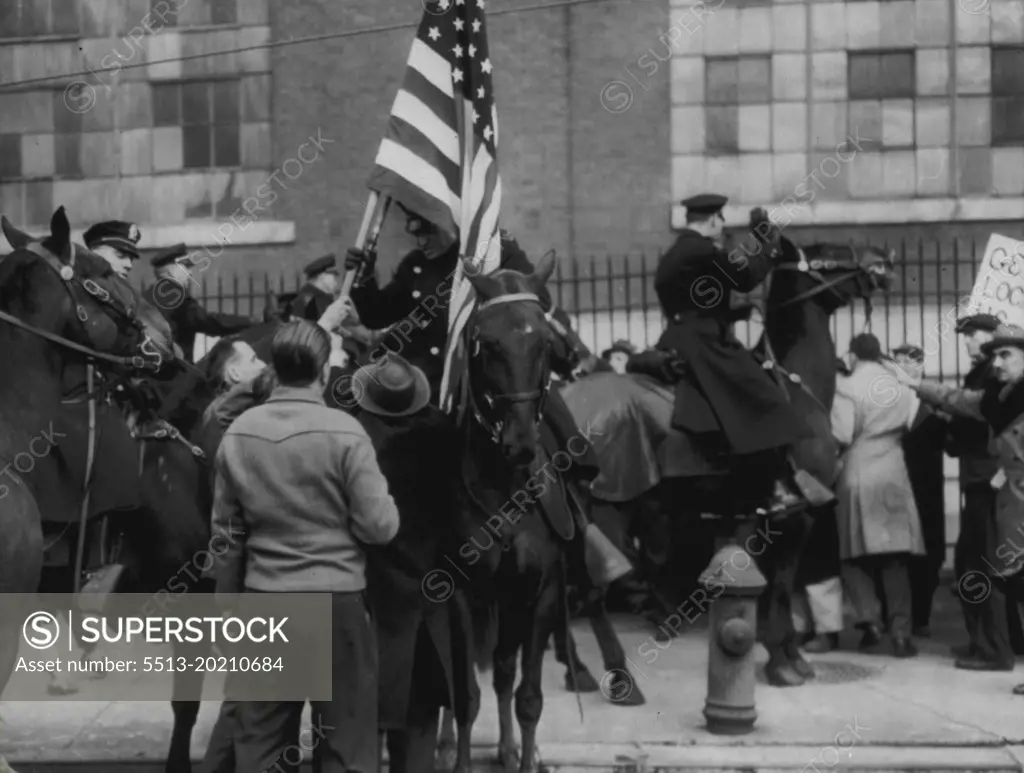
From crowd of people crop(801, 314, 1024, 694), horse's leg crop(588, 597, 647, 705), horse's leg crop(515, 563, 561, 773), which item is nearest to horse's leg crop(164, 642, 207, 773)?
horse's leg crop(515, 563, 561, 773)

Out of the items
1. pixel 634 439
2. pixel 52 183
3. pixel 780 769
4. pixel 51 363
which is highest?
pixel 52 183

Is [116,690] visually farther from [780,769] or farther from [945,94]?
[945,94]

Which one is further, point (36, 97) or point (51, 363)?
point (36, 97)

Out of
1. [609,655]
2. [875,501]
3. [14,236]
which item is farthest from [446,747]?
[875,501]

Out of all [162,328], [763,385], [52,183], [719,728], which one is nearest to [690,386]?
[763,385]

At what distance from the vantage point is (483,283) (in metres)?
7.05

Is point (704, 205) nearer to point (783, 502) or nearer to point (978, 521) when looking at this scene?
point (783, 502)

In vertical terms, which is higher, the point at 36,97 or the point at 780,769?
the point at 36,97

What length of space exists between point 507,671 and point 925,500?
5039mm

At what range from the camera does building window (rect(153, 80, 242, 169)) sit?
1780 cm

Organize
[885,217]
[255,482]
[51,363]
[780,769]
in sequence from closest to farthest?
1. [255,482]
2. [51,363]
3. [780,769]
4. [885,217]

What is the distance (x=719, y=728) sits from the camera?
878 centimetres

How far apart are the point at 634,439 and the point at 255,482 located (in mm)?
4810

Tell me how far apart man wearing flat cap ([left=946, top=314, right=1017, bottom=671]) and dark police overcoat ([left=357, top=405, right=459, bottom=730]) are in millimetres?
4651
